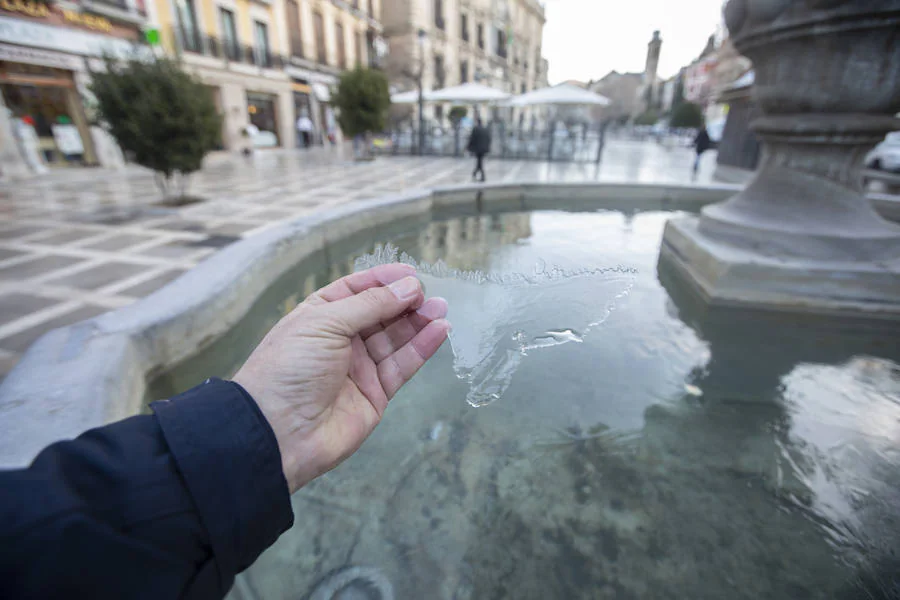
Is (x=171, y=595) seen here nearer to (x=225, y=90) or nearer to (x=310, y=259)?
(x=310, y=259)

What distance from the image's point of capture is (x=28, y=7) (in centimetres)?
1029

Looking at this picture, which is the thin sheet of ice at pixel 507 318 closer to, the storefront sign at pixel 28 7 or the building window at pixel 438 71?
the storefront sign at pixel 28 7

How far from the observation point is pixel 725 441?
6.23ft

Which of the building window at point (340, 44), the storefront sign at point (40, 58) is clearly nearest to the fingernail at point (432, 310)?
the storefront sign at point (40, 58)

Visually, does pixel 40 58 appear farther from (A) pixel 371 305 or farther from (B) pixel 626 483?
(B) pixel 626 483

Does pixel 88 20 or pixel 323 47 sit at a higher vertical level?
pixel 323 47

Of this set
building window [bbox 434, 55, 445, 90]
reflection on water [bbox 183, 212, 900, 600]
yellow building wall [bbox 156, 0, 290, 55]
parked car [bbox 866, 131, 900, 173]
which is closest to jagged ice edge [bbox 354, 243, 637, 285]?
reflection on water [bbox 183, 212, 900, 600]

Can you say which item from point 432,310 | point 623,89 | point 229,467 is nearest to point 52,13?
point 432,310

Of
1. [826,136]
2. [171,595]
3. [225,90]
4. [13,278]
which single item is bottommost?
[13,278]

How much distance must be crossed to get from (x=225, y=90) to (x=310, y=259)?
1681 cm

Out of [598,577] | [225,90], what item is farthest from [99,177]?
[598,577]

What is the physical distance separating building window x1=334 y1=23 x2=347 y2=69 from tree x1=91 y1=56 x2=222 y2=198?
64.9 feet

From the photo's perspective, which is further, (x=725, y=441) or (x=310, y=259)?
(x=310, y=259)

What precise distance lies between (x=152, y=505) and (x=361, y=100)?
14391 millimetres
